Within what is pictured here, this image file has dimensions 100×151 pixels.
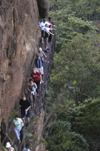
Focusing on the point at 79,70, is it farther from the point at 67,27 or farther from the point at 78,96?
the point at 67,27

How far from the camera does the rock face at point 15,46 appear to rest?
6.30 meters

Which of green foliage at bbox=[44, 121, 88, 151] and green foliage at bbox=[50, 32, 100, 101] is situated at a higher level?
green foliage at bbox=[50, 32, 100, 101]

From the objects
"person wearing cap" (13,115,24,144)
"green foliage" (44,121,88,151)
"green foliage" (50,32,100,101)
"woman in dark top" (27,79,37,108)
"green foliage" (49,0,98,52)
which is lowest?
"green foliage" (44,121,88,151)

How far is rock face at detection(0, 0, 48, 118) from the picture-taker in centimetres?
630

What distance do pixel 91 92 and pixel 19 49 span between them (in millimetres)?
9741

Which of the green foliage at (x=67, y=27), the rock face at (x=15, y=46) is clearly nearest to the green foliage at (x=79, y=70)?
the rock face at (x=15, y=46)

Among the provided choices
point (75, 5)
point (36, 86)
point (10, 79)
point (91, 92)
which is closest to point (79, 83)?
point (91, 92)

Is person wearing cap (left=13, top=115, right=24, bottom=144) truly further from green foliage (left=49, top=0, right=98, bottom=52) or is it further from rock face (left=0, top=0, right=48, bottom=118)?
green foliage (left=49, top=0, right=98, bottom=52)

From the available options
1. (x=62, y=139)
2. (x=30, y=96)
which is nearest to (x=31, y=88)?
(x=30, y=96)

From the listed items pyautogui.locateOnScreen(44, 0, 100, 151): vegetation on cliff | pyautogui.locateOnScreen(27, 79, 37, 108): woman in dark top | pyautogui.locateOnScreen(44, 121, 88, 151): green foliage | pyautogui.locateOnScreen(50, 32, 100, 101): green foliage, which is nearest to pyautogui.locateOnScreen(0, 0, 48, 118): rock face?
pyautogui.locateOnScreen(27, 79, 37, 108): woman in dark top

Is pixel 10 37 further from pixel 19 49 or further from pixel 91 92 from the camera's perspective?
pixel 91 92

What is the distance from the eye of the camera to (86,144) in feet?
43.3

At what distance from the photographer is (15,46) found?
730cm

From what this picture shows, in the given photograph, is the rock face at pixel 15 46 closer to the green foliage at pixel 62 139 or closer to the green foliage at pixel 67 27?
the green foliage at pixel 62 139
